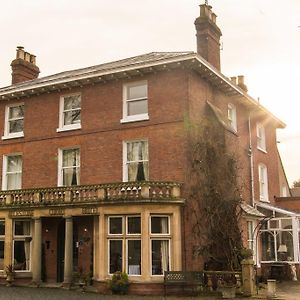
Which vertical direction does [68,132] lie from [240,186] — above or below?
above

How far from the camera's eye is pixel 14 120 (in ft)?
85.0

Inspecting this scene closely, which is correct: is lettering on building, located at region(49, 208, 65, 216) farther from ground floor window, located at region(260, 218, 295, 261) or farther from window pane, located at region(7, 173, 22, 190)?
ground floor window, located at region(260, 218, 295, 261)

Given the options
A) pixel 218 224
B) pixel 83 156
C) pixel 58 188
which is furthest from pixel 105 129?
pixel 218 224

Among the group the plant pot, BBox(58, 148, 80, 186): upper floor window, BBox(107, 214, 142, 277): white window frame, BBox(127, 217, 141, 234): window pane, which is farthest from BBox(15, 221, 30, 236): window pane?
the plant pot

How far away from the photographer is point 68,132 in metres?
23.7

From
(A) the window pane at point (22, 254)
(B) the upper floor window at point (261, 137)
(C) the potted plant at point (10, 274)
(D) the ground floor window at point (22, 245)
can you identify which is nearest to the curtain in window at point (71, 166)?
(D) the ground floor window at point (22, 245)

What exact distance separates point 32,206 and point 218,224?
27.1ft

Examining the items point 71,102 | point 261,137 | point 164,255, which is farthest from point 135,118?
point 261,137

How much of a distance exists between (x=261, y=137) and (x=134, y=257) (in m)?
13.6

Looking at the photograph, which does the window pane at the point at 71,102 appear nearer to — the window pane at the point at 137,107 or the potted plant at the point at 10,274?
the window pane at the point at 137,107

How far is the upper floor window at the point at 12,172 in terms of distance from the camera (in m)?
25.2

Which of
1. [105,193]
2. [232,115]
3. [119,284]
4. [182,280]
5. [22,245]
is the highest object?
[232,115]

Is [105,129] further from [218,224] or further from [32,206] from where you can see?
[218,224]

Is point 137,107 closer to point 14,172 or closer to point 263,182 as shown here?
point 14,172
